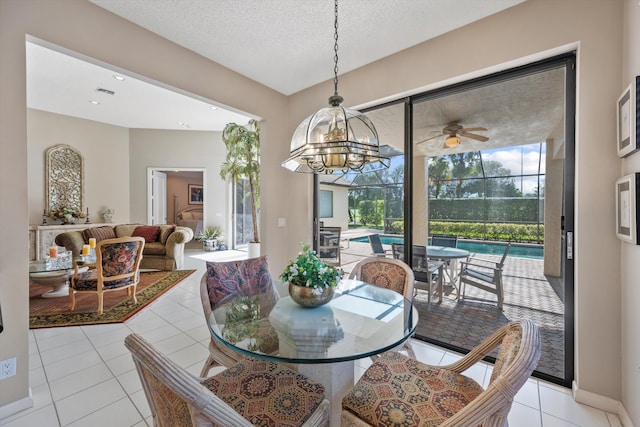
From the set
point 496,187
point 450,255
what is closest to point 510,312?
point 450,255

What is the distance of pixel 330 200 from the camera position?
3.55 m

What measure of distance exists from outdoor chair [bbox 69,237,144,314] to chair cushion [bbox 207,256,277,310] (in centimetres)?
232

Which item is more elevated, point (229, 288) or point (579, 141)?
point (579, 141)

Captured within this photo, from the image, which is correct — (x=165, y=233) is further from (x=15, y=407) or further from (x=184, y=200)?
(x=184, y=200)

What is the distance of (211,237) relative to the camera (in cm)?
799

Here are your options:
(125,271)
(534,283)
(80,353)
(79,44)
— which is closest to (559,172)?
(534,283)

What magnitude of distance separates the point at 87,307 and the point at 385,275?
4035mm

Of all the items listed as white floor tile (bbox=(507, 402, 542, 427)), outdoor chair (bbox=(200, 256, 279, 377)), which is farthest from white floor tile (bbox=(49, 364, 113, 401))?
white floor tile (bbox=(507, 402, 542, 427))

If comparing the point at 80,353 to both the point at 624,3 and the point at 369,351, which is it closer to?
the point at 369,351

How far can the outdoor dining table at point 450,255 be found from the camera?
264 cm

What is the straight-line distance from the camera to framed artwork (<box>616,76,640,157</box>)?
1.47 metres

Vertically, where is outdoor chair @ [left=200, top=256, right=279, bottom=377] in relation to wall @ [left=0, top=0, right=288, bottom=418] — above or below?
below

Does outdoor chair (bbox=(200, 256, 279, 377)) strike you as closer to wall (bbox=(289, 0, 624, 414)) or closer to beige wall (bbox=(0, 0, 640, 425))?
beige wall (bbox=(0, 0, 640, 425))

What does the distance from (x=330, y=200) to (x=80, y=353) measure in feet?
9.87
